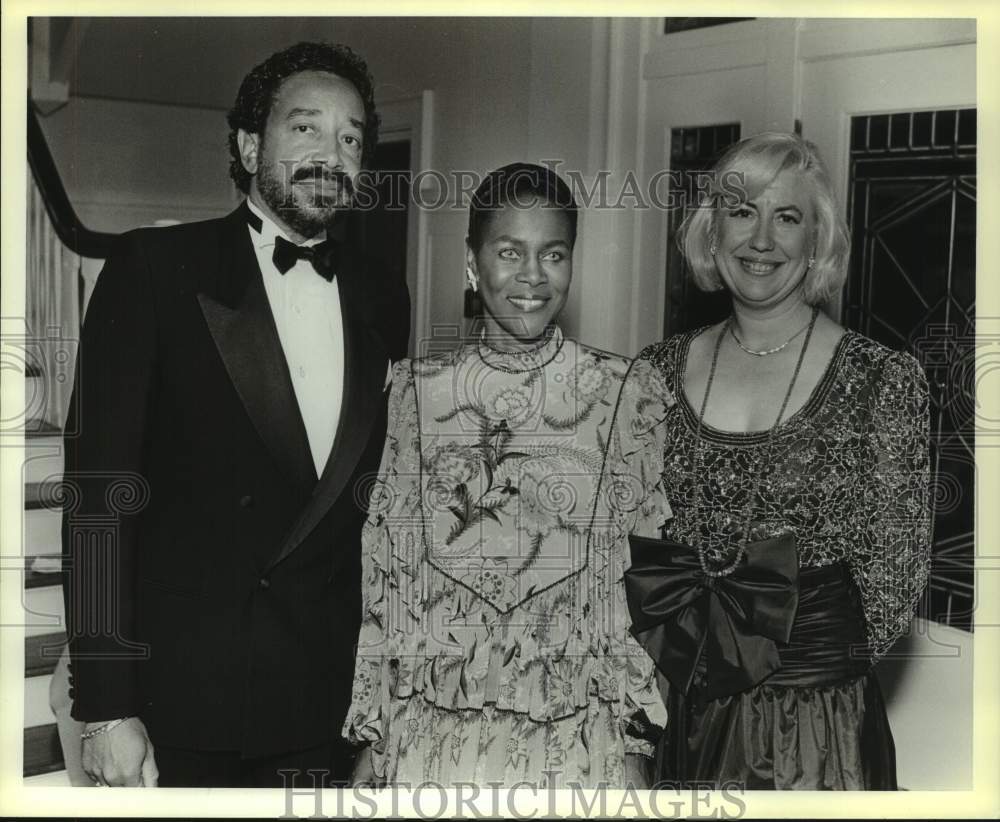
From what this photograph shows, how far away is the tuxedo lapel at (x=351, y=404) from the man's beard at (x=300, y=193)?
0.12 metres

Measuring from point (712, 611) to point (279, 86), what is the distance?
1.26 m

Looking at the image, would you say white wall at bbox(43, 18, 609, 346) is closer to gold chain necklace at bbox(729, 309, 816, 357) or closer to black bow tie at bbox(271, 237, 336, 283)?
black bow tie at bbox(271, 237, 336, 283)

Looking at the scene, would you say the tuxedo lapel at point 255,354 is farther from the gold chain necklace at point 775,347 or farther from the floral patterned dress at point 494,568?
the gold chain necklace at point 775,347

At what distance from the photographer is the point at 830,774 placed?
190cm

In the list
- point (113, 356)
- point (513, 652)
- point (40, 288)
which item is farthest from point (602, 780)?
point (40, 288)

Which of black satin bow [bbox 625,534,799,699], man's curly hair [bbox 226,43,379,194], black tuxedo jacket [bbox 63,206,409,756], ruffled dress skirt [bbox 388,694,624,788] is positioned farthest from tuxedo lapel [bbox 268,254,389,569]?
black satin bow [bbox 625,534,799,699]

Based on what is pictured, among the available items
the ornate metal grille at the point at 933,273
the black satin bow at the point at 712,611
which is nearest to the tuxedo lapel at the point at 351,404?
the black satin bow at the point at 712,611

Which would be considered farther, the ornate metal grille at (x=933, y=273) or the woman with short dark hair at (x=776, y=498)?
the ornate metal grille at (x=933, y=273)

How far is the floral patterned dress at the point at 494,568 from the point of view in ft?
6.15

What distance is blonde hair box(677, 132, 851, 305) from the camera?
74.9 inches

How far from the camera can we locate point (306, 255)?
73.6 inches

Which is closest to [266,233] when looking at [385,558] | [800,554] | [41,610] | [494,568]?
[385,558]

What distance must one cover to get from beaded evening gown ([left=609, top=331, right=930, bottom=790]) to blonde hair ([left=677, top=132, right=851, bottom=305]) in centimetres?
14

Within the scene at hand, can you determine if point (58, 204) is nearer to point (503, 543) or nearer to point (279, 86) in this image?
point (279, 86)
